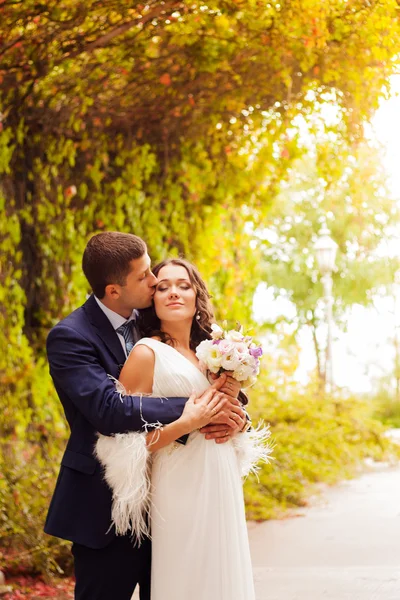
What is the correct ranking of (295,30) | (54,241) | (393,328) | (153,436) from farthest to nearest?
1. (393,328)
2. (54,241)
3. (295,30)
4. (153,436)

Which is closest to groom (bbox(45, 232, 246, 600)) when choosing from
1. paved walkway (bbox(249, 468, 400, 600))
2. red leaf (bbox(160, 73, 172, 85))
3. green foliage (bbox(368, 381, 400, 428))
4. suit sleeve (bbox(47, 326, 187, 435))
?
suit sleeve (bbox(47, 326, 187, 435))

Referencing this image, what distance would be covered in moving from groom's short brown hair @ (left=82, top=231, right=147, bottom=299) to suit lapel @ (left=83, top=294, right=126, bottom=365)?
0.09 meters

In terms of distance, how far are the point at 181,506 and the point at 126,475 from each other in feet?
0.71

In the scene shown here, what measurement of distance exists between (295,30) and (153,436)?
372 centimetres

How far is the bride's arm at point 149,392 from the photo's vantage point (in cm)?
281

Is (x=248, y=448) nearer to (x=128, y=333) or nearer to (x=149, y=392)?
(x=149, y=392)

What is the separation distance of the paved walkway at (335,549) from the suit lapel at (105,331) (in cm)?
209

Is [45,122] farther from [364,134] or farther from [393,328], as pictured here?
[393,328]

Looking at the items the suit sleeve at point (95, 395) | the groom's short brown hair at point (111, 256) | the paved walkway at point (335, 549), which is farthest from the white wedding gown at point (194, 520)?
the paved walkway at point (335, 549)

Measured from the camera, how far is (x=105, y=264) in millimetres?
3006

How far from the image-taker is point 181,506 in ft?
9.33

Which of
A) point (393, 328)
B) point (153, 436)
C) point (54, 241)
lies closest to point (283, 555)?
point (54, 241)

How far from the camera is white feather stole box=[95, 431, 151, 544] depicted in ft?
9.18

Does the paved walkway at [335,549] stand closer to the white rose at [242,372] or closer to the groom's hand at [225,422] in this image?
the groom's hand at [225,422]
